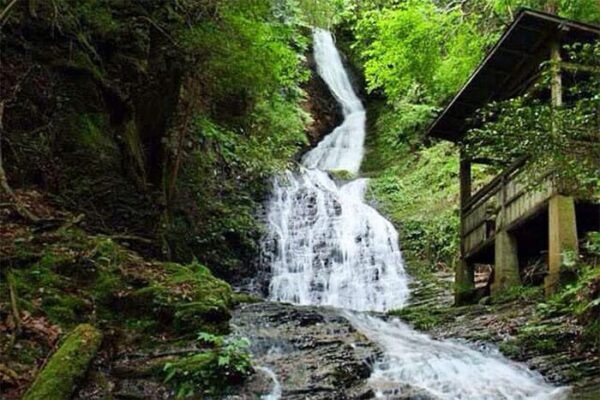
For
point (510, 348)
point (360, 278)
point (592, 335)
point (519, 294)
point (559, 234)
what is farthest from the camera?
point (360, 278)

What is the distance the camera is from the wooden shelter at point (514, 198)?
391 inches

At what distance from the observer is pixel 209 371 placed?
6.56 meters

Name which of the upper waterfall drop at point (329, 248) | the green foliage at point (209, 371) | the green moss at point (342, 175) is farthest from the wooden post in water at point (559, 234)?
the green moss at point (342, 175)

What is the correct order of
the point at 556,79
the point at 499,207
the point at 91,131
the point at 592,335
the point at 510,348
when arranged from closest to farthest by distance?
the point at 592,335 → the point at 510,348 → the point at 556,79 → the point at 499,207 → the point at 91,131

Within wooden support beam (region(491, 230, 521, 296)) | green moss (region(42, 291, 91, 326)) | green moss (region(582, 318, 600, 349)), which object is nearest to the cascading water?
green moss (region(582, 318, 600, 349))

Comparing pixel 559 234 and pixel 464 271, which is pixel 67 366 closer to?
pixel 559 234

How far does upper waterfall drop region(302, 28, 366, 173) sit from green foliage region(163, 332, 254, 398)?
20.3 meters

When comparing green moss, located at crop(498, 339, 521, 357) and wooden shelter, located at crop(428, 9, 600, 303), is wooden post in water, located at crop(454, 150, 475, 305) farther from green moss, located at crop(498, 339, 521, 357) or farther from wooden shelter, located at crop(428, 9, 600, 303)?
green moss, located at crop(498, 339, 521, 357)

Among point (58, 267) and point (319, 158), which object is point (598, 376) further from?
point (319, 158)

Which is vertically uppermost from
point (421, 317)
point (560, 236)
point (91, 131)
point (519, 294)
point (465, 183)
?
point (91, 131)

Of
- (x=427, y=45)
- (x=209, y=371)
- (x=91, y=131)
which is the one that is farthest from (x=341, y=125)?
(x=209, y=371)

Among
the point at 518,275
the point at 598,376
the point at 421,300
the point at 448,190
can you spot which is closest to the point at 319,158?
the point at 448,190

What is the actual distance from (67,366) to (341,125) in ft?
85.9

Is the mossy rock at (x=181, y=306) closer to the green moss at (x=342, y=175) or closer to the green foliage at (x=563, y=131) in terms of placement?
the green foliage at (x=563, y=131)
